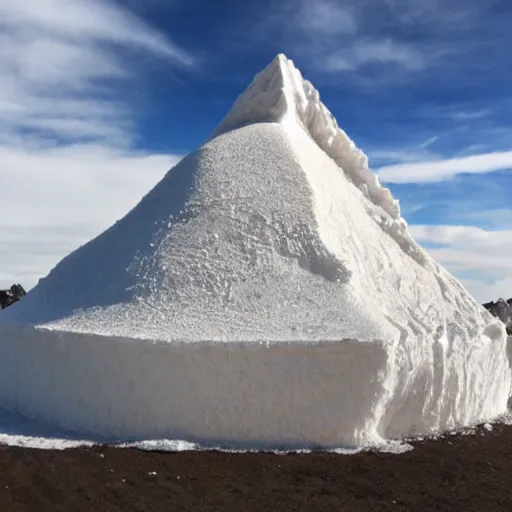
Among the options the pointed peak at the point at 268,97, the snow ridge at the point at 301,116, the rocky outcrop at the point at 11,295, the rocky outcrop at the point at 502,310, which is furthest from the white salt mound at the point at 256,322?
the rocky outcrop at the point at 11,295

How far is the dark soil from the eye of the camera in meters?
8.74

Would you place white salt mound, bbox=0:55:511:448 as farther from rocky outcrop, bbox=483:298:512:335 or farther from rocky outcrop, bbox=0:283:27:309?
rocky outcrop, bbox=0:283:27:309

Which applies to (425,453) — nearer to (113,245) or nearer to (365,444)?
(365,444)

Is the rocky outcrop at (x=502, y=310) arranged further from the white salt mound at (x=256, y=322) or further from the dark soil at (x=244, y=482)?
the dark soil at (x=244, y=482)

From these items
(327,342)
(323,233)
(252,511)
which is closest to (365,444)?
(327,342)

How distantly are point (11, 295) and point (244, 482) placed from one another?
70.7 feet

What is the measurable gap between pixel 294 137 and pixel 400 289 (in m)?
4.64

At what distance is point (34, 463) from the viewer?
9898mm

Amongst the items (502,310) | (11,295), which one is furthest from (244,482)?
(11,295)

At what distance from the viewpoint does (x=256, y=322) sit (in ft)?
37.3

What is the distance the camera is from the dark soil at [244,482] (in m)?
8.74

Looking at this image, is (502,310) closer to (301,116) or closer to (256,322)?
(301,116)

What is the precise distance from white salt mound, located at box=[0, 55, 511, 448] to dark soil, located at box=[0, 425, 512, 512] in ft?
2.62

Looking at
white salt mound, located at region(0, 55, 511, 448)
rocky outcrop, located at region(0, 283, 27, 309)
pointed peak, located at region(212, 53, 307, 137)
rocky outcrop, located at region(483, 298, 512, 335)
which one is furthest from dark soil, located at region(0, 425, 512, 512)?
rocky outcrop, located at region(0, 283, 27, 309)
